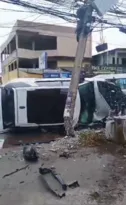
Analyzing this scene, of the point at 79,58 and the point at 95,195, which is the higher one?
the point at 79,58

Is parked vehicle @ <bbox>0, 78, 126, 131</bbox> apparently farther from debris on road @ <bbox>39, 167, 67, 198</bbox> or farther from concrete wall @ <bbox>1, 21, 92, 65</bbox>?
concrete wall @ <bbox>1, 21, 92, 65</bbox>

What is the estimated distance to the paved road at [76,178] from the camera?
4.05 meters

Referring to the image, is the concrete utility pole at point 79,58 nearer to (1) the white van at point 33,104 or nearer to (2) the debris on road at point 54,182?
(1) the white van at point 33,104

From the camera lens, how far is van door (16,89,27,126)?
9.70 metres

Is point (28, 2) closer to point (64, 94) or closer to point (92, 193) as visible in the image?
point (64, 94)

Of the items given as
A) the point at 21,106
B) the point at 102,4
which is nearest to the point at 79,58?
the point at 102,4

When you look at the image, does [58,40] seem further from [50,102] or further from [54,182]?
[54,182]

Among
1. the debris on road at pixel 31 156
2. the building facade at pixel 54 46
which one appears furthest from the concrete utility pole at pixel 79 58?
the building facade at pixel 54 46

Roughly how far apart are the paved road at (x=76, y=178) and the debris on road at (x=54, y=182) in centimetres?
7

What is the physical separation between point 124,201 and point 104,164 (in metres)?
1.35

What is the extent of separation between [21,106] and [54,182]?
5.61m

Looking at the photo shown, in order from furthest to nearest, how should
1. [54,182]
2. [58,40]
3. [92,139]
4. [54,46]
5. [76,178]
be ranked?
[54,46] < [58,40] < [92,139] < [76,178] < [54,182]

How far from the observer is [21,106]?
9766mm

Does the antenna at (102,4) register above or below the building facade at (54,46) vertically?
below
